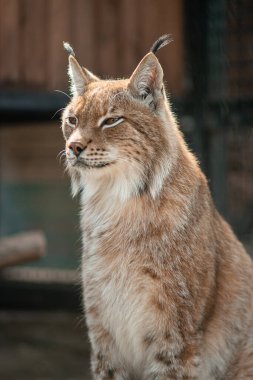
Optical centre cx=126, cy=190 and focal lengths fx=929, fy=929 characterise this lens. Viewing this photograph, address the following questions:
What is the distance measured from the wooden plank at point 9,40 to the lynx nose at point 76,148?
3.44m

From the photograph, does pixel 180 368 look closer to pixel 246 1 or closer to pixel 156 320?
pixel 156 320

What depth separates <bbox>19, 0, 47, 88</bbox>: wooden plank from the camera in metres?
7.70

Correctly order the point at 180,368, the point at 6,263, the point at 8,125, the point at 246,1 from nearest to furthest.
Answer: the point at 180,368
the point at 6,263
the point at 246,1
the point at 8,125

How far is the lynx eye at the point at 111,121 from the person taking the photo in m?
4.46

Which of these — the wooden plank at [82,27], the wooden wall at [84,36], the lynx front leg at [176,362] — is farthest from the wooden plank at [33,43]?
the lynx front leg at [176,362]

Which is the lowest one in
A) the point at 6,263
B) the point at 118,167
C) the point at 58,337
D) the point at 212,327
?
the point at 58,337

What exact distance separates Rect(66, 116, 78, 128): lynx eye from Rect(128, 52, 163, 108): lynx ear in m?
0.31

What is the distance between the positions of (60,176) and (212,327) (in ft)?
18.7

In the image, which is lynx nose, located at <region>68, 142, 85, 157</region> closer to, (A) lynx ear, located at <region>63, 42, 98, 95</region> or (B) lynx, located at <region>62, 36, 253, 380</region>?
(B) lynx, located at <region>62, 36, 253, 380</region>

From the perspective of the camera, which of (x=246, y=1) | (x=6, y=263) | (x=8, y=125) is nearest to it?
(x=6, y=263)

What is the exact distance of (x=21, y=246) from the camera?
7344 mm

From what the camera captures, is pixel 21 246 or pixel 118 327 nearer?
pixel 118 327

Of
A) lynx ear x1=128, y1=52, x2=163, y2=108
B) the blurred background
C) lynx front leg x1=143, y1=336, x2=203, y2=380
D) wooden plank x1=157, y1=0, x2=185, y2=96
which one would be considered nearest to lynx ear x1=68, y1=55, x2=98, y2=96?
lynx ear x1=128, y1=52, x2=163, y2=108

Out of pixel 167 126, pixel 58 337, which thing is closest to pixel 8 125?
pixel 58 337
